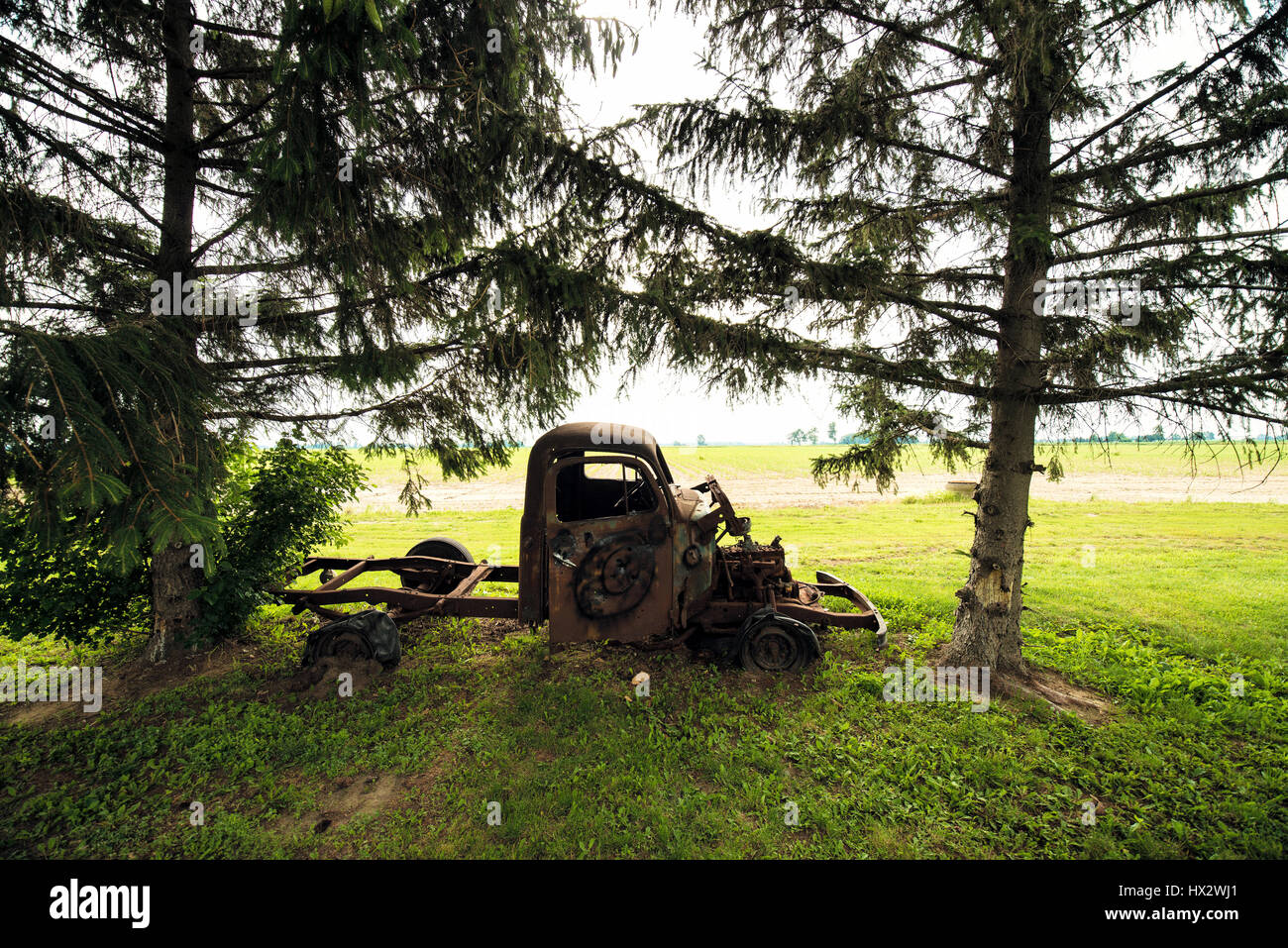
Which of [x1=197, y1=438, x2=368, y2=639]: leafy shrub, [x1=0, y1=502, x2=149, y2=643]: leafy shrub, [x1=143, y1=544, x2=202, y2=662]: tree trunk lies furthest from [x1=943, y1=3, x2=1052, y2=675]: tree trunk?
[x1=0, y1=502, x2=149, y2=643]: leafy shrub

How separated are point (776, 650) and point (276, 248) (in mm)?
6302

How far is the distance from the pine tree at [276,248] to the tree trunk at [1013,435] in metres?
3.72

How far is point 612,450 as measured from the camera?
441cm

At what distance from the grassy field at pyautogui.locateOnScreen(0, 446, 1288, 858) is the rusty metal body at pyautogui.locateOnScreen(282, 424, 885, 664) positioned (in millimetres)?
576

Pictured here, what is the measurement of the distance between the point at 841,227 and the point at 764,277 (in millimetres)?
1803

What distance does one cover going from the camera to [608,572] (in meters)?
4.27

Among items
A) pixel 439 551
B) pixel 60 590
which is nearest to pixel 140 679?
pixel 60 590

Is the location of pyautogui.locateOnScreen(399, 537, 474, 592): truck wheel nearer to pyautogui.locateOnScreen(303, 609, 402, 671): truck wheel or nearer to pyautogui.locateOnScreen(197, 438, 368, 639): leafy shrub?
pyautogui.locateOnScreen(197, 438, 368, 639): leafy shrub

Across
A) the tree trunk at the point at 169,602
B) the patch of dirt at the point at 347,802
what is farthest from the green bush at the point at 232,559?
the patch of dirt at the point at 347,802

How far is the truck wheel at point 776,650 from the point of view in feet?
14.9

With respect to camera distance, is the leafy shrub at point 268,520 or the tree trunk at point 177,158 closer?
the tree trunk at point 177,158

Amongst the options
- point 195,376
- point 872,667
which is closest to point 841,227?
point 872,667

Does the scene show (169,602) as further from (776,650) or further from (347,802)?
(776,650)

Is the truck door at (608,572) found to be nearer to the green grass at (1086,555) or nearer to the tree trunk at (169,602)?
the green grass at (1086,555)
